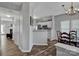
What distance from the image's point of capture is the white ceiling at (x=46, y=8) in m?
A: 1.86

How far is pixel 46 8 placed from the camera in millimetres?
1967

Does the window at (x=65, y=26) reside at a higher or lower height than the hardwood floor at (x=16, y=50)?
higher

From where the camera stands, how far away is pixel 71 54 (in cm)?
171

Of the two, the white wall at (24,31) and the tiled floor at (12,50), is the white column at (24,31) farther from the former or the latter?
the tiled floor at (12,50)

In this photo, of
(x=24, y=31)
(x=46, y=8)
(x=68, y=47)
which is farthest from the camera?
(x=24, y=31)

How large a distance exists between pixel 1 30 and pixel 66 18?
1239 mm

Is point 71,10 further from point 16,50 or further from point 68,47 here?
point 16,50

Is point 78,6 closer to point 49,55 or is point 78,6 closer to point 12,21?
point 49,55

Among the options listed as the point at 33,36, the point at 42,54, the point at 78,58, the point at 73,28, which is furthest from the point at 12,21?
the point at 78,58

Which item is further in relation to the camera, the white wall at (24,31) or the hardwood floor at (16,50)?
the white wall at (24,31)

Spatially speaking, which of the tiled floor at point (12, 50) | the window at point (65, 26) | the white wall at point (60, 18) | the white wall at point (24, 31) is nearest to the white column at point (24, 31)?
the white wall at point (24, 31)

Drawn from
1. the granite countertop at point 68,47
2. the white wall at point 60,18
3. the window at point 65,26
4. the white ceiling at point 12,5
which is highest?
the white ceiling at point 12,5

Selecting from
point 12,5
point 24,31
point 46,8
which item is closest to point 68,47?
point 46,8

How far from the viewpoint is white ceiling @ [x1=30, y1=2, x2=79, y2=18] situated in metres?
1.86
